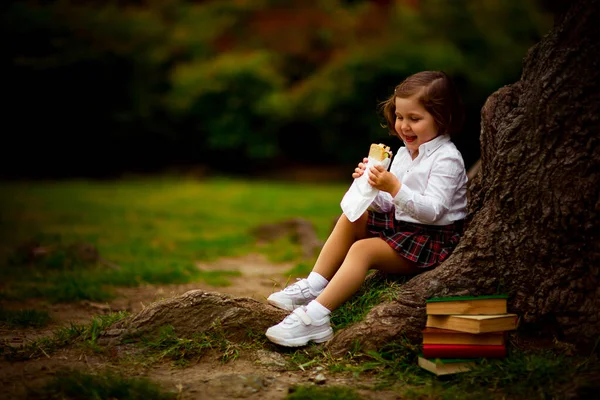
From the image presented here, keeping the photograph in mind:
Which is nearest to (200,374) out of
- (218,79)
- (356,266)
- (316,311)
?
(316,311)

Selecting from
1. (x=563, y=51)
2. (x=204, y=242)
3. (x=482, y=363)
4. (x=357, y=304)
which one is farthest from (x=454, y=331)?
(x=204, y=242)

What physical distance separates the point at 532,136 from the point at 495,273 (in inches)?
26.9

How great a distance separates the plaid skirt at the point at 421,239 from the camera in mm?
3113

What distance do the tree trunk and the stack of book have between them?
0.47ft

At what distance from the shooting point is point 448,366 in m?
2.70

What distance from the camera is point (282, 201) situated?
36.0 feet

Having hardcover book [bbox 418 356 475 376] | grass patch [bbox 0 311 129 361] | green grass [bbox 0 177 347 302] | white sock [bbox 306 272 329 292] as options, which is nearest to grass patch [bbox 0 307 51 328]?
grass patch [bbox 0 311 129 361]

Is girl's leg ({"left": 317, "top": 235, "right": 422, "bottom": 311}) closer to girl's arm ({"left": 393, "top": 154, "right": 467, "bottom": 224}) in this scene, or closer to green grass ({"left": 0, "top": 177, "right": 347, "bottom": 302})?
girl's arm ({"left": 393, "top": 154, "right": 467, "bottom": 224})

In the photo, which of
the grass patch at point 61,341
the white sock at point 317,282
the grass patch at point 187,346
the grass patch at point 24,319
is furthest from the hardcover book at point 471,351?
the grass patch at point 24,319

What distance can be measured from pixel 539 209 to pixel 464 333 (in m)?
0.68

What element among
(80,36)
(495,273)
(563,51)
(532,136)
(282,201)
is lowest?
(282,201)

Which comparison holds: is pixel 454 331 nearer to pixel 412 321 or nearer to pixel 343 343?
pixel 412 321

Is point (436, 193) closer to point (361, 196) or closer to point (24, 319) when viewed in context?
point (361, 196)

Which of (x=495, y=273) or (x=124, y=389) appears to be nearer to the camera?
(x=124, y=389)
